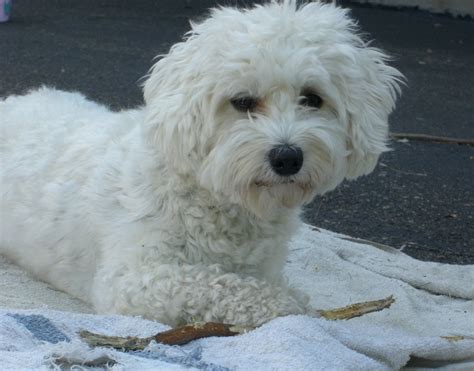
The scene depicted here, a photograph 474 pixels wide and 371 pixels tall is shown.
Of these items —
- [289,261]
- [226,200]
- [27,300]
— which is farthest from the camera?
[289,261]

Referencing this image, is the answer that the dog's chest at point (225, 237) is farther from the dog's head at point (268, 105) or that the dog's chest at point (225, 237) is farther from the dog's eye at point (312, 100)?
the dog's eye at point (312, 100)

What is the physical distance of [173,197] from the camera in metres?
3.98

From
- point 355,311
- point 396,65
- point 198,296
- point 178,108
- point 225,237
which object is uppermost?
point 178,108

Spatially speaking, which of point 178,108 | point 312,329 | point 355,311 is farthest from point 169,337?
point 355,311

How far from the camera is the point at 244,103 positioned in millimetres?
3750

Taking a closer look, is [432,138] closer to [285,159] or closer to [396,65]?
[396,65]

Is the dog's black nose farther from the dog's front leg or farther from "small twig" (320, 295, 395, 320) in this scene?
"small twig" (320, 295, 395, 320)

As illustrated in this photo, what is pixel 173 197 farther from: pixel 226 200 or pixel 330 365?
pixel 330 365

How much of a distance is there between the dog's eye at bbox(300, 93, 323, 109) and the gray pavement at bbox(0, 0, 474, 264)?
233 centimetres

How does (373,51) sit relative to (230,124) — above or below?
above

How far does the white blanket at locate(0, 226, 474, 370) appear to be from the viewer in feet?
10.6

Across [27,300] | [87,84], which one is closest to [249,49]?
[27,300]

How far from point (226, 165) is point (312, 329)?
67cm

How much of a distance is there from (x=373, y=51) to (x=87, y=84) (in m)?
5.64
